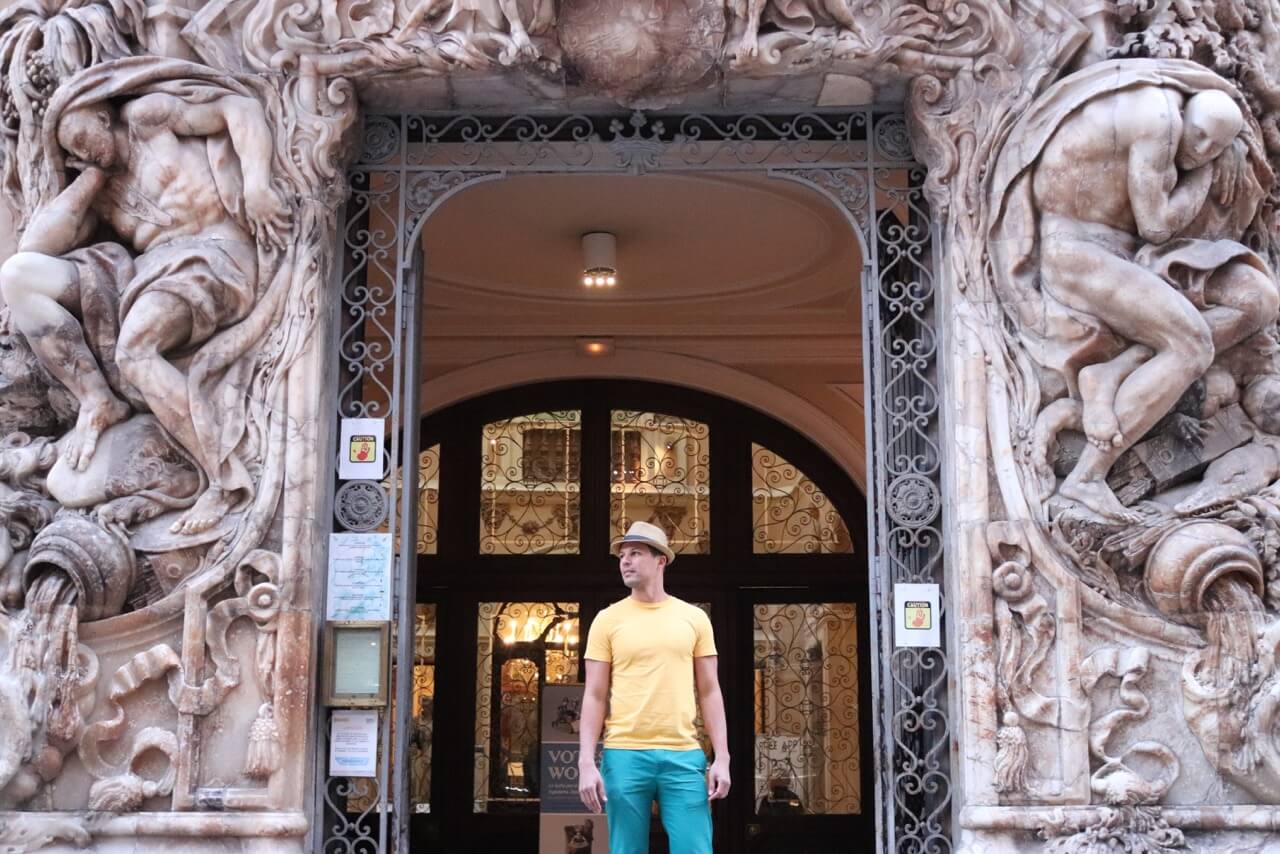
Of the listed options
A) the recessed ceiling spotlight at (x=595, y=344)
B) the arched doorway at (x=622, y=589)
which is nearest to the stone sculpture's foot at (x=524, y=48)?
the recessed ceiling spotlight at (x=595, y=344)

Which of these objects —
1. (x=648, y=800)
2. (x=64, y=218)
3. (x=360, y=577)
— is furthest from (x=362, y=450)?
(x=648, y=800)

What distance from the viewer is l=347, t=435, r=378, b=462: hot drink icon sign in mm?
6371

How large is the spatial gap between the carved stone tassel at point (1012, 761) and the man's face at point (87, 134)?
4059 millimetres

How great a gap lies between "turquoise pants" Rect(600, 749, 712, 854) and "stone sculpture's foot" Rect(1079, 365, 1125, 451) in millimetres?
2017

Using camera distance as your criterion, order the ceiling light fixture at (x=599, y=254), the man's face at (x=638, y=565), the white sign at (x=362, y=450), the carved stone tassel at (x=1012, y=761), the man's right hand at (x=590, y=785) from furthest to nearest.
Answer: the ceiling light fixture at (x=599, y=254) → the white sign at (x=362, y=450) → the carved stone tassel at (x=1012, y=761) → the man's face at (x=638, y=565) → the man's right hand at (x=590, y=785)

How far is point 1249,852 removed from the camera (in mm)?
5715

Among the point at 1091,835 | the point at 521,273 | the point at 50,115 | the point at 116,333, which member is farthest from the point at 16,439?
the point at 1091,835

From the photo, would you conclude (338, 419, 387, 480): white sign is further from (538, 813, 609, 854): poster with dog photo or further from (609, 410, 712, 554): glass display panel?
(609, 410, 712, 554): glass display panel

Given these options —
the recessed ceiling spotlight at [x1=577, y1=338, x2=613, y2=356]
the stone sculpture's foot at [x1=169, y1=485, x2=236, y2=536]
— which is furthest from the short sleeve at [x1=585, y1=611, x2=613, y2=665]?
the recessed ceiling spotlight at [x1=577, y1=338, x2=613, y2=356]

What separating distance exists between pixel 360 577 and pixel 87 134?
2.00 metres

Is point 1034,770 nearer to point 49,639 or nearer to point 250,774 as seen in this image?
point 250,774

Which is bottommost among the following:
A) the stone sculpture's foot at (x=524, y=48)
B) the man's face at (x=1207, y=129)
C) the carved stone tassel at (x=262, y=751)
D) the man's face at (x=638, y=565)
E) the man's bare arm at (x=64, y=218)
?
the carved stone tassel at (x=262, y=751)

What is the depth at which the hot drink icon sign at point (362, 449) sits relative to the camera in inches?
251

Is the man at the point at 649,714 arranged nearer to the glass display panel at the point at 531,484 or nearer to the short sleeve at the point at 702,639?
the short sleeve at the point at 702,639
